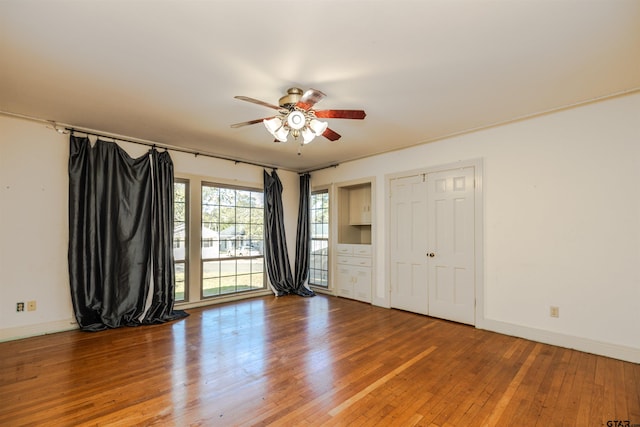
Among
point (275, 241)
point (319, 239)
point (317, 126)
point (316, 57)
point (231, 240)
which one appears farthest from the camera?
point (319, 239)

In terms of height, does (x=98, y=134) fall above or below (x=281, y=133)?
above

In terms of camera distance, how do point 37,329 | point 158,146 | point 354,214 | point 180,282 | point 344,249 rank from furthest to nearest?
point 354,214, point 344,249, point 180,282, point 158,146, point 37,329

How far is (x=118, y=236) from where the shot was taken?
13.6 feet

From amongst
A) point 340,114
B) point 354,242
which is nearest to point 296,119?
point 340,114

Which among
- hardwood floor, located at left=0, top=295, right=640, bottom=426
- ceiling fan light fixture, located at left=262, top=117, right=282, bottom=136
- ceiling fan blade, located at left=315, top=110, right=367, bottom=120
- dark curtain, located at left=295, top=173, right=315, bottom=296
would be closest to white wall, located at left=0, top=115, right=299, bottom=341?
hardwood floor, located at left=0, top=295, right=640, bottom=426

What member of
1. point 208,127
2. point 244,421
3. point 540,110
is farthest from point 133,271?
point 540,110

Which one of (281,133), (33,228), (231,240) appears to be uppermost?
(281,133)

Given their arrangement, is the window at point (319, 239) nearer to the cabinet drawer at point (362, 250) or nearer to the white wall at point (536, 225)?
the cabinet drawer at point (362, 250)

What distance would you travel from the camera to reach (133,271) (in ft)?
13.8

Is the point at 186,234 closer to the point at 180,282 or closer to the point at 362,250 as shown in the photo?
the point at 180,282

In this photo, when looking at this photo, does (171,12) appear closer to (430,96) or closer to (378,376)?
(430,96)

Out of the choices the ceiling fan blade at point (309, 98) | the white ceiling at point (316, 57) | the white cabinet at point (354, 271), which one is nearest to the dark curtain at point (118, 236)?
the white ceiling at point (316, 57)

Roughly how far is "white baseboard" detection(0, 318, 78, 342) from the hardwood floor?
0.15m

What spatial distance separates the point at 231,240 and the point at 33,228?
2.69m
